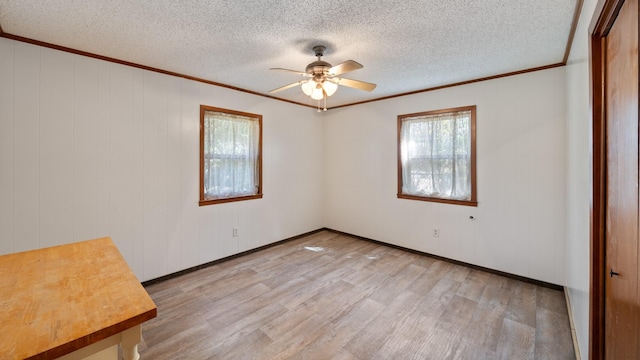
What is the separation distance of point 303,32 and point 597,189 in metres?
2.19

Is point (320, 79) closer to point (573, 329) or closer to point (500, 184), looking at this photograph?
point (500, 184)

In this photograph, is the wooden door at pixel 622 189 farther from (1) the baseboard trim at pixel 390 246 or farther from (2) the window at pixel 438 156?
(2) the window at pixel 438 156

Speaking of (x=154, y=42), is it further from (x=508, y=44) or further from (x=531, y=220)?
(x=531, y=220)

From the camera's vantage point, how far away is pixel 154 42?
2.35 m

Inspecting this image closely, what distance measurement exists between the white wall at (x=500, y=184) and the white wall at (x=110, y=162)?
2.11m

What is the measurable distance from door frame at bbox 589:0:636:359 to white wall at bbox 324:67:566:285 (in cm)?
172

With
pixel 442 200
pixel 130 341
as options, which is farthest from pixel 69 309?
pixel 442 200

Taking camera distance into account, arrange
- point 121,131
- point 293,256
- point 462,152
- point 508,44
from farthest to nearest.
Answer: point 293,256 < point 462,152 < point 121,131 < point 508,44

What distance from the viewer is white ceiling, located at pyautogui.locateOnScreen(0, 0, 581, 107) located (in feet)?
6.01

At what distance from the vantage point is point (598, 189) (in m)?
1.38

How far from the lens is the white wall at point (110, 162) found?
7.51 feet

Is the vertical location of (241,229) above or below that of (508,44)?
below

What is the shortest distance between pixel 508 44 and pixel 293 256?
3.50 metres

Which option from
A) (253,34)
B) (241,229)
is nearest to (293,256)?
(241,229)
